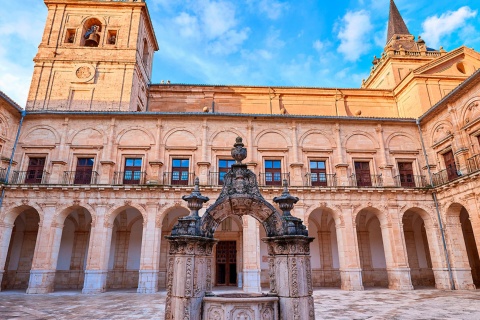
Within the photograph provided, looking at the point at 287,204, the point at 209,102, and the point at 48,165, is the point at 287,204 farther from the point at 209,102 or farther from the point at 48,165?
the point at 209,102

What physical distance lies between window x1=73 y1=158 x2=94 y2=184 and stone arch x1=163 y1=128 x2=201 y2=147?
4.57 m

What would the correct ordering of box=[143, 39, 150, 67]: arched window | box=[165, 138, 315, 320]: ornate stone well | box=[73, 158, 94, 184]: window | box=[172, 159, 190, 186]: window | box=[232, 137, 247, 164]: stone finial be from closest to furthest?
box=[165, 138, 315, 320]: ornate stone well → box=[232, 137, 247, 164]: stone finial → box=[73, 158, 94, 184]: window → box=[172, 159, 190, 186]: window → box=[143, 39, 150, 67]: arched window

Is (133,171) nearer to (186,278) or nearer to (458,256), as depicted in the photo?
(186,278)

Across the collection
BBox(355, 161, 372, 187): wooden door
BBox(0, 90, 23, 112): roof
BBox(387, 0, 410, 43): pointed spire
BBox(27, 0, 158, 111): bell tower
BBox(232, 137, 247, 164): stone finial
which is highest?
BBox(387, 0, 410, 43): pointed spire

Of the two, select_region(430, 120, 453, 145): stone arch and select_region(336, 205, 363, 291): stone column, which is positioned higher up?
select_region(430, 120, 453, 145): stone arch

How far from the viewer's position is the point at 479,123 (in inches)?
613

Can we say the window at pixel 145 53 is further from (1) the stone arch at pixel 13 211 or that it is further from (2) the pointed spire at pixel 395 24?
(2) the pointed spire at pixel 395 24

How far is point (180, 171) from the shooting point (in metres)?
18.5

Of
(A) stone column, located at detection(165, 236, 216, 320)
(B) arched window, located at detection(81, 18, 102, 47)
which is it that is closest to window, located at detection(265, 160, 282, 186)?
(A) stone column, located at detection(165, 236, 216, 320)

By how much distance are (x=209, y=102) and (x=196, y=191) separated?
17809 mm

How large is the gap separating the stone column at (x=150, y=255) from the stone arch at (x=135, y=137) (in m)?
4.04

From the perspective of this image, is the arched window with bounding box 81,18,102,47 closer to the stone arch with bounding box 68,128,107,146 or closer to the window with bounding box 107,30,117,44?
the window with bounding box 107,30,117,44

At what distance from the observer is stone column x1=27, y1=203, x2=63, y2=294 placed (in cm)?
1545

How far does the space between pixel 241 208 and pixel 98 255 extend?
40.3 feet
